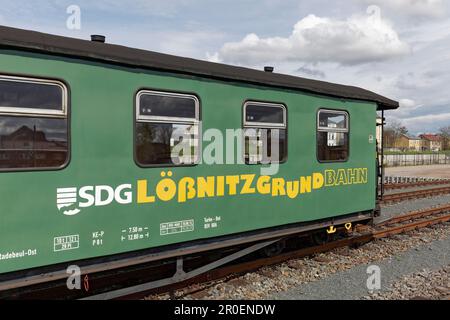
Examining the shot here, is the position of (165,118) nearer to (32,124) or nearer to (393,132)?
(32,124)

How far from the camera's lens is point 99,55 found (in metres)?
4.67

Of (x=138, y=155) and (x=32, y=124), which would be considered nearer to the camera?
(x=32, y=124)

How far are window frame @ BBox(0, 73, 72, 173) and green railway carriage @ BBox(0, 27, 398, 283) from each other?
1cm

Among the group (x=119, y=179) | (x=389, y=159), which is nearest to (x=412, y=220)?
(x=119, y=179)

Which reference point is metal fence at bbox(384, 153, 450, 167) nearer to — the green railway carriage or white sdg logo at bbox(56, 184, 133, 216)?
the green railway carriage

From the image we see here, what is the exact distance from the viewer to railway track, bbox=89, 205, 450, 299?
5.96 metres

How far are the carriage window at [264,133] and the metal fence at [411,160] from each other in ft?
138

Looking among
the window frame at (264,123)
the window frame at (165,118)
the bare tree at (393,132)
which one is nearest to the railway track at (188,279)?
the window frame at (165,118)

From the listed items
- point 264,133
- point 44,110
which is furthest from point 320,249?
point 44,110

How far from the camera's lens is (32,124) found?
13.9 feet

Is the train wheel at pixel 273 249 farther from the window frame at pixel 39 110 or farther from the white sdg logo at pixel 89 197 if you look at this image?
the window frame at pixel 39 110

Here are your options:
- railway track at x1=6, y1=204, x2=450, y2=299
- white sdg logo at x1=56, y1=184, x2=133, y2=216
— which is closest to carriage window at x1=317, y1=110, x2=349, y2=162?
railway track at x1=6, y1=204, x2=450, y2=299

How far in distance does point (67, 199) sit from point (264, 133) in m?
Result: 3.16

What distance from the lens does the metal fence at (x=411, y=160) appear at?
4783 centimetres
